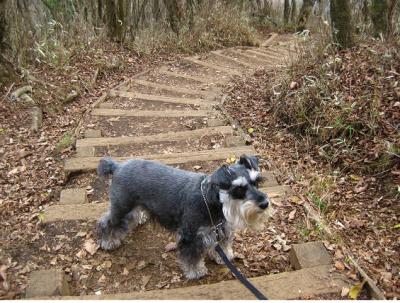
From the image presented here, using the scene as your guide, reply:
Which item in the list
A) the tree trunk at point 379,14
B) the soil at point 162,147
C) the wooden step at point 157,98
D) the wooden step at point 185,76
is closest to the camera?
the soil at point 162,147

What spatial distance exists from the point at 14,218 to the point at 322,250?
3036 mm

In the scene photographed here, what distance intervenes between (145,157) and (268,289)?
8.13 feet

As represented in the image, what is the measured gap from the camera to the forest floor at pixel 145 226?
333 cm

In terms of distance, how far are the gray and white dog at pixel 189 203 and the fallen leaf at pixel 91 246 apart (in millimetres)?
58

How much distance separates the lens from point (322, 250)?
10.8 feet

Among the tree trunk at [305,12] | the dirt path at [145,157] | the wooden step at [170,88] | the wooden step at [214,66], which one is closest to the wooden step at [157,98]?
the dirt path at [145,157]

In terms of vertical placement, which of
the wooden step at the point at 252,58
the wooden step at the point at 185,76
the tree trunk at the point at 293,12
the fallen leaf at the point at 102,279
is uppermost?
the tree trunk at the point at 293,12

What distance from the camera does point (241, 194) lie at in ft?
9.19

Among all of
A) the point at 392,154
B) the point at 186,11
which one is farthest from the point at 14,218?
the point at 186,11

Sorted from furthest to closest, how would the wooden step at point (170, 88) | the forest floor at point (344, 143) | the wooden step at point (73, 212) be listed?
the wooden step at point (170, 88) → the wooden step at point (73, 212) → the forest floor at point (344, 143)

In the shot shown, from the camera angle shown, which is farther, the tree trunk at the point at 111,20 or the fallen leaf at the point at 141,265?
the tree trunk at the point at 111,20

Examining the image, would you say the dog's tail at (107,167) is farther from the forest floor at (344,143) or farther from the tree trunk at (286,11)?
Answer: the tree trunk at (286,11)

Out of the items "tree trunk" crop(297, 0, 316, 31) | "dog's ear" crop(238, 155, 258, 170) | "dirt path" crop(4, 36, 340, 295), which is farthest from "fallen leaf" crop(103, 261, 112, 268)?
"tree trunk" crop(297, 0, 316, 31)

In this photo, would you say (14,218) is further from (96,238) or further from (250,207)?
(250,207)
